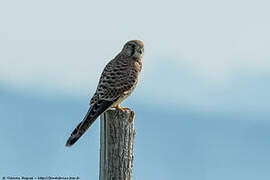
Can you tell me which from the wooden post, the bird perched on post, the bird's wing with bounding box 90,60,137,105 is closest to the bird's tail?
the bird perched on post

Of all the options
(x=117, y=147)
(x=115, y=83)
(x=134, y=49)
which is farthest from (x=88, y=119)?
(x=134, y=49)

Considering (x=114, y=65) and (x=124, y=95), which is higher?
(x=114, y=65)

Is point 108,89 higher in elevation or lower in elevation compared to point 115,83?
lower

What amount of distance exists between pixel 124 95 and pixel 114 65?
657 mm

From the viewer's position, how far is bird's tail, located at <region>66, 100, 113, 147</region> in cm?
546

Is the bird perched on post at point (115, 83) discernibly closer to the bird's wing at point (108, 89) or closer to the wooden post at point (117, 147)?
the bird's wing at point (108, 89)

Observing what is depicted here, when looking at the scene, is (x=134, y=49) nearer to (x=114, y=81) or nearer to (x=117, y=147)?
(x=114, y=81)

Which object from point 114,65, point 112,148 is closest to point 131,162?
point 112,148

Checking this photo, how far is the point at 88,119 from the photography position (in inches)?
222

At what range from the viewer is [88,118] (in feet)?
18.6

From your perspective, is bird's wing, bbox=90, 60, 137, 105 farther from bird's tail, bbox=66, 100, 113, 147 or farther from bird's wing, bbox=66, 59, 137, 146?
bird's tail, bbox=66, 100, 113, 147

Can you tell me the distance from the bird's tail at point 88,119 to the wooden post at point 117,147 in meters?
0.36

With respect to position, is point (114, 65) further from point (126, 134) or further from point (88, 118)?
point (126, 134)

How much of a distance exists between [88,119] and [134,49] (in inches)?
92.5
